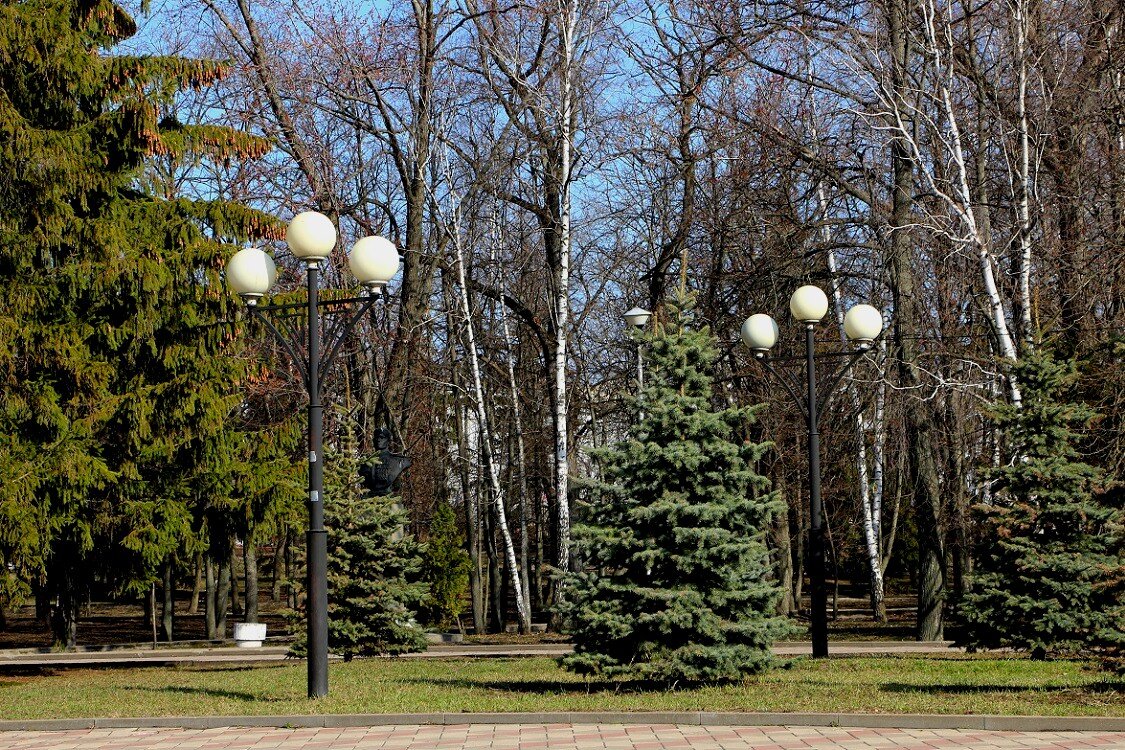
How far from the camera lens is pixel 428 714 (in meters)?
10.6

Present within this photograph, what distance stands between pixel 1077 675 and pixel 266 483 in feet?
36.6

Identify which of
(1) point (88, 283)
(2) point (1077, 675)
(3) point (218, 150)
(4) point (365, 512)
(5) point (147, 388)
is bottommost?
(2) point (1077, 675)

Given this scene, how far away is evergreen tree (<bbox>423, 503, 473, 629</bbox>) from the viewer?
34938 millimetres

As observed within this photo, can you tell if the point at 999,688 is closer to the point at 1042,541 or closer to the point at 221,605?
the point at 1042,541

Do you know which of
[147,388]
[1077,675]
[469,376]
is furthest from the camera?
[469,376]

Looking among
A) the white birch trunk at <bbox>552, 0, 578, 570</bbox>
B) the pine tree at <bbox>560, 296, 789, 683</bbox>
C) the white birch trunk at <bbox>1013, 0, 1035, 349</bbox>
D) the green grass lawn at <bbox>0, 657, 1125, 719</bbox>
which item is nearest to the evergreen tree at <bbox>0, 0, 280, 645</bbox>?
the green grass lawn at <bbox>0, 657, 1125, 719</bbox>

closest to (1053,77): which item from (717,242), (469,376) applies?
(717,242)

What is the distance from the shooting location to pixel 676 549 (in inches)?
470

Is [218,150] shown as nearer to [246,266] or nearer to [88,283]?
[88,283]

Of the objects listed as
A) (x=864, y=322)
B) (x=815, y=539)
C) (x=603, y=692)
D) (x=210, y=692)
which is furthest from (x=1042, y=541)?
(x=210, y=692)

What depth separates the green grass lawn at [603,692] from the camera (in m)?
10.6

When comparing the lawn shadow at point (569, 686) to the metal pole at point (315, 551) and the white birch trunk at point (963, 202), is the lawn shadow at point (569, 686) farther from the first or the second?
the white birch trunk at point (963, 202)

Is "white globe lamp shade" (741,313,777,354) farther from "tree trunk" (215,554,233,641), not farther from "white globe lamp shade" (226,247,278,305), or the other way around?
"tree trunk" (215,554,233,641)

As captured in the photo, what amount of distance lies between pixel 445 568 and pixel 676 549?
25.3m
